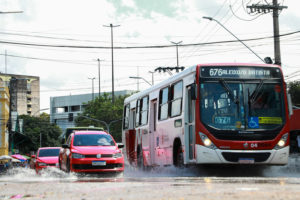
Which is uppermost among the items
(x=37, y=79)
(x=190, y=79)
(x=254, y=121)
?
(x=37, y=79)

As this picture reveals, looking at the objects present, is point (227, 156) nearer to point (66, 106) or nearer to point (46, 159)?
point (46, 159)

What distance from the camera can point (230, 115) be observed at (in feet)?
52.1

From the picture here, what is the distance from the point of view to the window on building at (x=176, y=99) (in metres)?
17.5

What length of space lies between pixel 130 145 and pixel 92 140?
611cm

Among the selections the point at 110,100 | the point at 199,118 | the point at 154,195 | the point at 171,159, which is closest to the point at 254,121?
the point at 199,118

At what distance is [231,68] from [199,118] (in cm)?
183

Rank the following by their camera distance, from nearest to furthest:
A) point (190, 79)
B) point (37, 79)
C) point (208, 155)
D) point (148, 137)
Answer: point (208, 155) → point (190, 79) → point (148, 137) → point (37, 79)

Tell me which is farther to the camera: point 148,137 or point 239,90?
point 148,137

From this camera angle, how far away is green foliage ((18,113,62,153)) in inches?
4104

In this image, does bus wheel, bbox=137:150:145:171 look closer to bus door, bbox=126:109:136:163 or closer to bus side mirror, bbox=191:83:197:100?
bus door, bbox=126:109:136:163

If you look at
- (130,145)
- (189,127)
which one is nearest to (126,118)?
(130,145)

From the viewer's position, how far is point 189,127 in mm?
16625

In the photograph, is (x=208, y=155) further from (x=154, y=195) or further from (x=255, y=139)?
(x=154, y=195)

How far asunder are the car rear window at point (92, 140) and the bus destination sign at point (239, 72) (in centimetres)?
477
